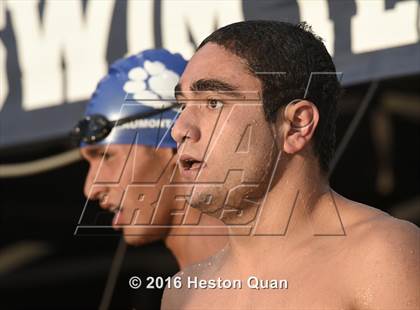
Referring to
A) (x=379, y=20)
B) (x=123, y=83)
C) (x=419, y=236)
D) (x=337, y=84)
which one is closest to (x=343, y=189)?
(x=123, y=83)

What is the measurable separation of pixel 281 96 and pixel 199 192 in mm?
363

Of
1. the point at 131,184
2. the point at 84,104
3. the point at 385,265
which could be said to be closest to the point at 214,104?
the point at 385,265

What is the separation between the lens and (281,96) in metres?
2.91

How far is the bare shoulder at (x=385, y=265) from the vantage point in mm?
2529

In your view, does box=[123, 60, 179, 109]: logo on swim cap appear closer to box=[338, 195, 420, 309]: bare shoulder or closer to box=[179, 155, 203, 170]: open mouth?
box=[179, 155, 203, 170]: open mouth

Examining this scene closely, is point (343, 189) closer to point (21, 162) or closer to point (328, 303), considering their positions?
point (21, 162)

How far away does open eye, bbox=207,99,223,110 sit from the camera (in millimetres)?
2875

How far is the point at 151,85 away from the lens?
4422mm

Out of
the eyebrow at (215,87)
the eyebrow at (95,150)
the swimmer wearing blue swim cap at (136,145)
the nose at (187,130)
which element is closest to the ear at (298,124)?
the eyebrow at (215,87)

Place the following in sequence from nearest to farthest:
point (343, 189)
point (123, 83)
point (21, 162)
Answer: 1. point (123, 83)
2. point (343, 189)
3. point (21, 162)

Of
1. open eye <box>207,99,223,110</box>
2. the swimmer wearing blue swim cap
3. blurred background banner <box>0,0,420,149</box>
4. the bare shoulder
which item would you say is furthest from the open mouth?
the swimmer wearing blue swim cap

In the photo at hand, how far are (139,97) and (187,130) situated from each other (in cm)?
160

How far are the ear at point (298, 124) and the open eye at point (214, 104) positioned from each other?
0.20 metres

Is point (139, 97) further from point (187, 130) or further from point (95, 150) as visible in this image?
point (187, 130)
